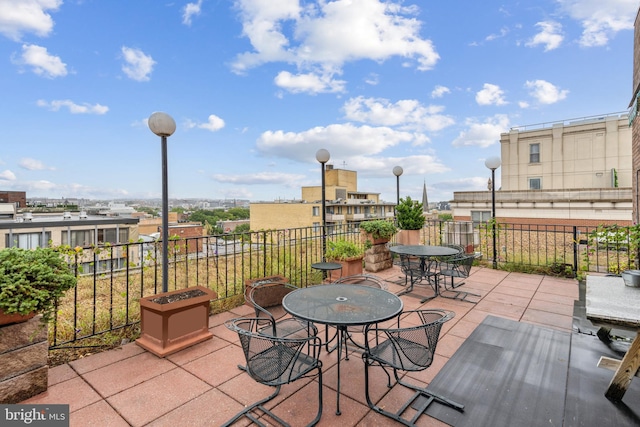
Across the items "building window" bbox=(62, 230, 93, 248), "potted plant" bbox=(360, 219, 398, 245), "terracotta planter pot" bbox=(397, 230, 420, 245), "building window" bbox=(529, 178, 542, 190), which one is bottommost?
"building window" bbox=(62, 230, 93, 248)

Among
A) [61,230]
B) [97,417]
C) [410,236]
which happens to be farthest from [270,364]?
[61,230]

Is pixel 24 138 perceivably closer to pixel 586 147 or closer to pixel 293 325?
pixel 293 325

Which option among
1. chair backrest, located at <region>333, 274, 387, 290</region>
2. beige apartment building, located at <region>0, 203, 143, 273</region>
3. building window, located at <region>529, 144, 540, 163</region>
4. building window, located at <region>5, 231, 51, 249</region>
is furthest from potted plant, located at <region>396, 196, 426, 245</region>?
building window, located at <region>5, 231, 51, 249</region>

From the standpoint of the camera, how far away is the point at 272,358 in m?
1.97

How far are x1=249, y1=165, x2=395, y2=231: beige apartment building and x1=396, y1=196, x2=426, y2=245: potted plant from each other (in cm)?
3014

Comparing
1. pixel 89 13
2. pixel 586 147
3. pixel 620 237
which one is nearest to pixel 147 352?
pixel 620 237

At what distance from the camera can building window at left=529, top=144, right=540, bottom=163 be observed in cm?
2125

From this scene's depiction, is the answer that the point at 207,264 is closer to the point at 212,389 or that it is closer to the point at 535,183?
the point at 212,389

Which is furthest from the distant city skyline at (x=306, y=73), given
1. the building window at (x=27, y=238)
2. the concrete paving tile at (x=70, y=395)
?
the building window at (x=27, y=238)

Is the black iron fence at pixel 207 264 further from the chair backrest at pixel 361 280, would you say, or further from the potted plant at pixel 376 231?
the chair backrest at pixel 361 280

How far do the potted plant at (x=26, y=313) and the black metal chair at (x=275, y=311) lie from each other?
60.6 inches

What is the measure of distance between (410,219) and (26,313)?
23.7 ft

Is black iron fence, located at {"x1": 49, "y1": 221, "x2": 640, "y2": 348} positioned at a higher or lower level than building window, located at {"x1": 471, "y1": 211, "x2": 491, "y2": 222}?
lower

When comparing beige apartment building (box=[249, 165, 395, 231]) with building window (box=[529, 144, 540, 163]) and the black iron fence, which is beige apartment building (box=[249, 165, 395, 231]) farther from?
the black iron fence
